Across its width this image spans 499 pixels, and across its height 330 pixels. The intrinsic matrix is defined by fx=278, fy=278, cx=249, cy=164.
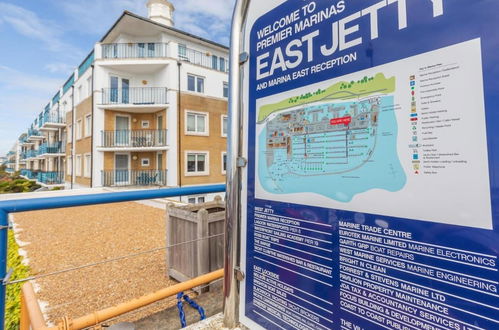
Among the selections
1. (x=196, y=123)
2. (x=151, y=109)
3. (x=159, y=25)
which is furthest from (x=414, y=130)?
(x=159, y=25)

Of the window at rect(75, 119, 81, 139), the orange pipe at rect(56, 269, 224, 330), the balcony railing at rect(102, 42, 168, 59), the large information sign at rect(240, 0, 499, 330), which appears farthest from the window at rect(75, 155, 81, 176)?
the large information sign at rect(240, 0, 499, 330)

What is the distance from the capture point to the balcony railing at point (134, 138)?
15.2 metres

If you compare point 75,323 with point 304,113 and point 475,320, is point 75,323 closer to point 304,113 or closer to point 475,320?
point 304,113

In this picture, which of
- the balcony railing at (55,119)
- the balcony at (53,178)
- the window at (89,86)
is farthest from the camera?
the balcony at (53,178)

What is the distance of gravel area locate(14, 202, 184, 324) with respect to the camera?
3.29 m

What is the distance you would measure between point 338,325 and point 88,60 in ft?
69.7

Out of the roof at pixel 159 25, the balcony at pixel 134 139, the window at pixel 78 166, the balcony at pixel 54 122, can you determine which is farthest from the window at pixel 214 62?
the balcony at pixel 54 122

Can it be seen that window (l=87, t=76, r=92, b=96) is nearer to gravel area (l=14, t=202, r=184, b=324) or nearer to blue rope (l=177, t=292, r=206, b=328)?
gravel area (l=14, t=202, r=184, b=324)

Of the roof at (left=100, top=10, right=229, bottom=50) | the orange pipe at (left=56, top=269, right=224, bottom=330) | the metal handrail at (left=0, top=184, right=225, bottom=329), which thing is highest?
the roof at (left=100, top=10, right=229, bottom=50)

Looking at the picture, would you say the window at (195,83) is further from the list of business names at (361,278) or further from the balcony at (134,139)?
the list of business names at (361,278)

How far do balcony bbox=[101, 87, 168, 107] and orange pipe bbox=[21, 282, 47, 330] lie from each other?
1452 cm

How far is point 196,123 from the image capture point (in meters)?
15.9

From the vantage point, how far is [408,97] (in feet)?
2.88

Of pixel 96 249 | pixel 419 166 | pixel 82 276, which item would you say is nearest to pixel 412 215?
pixel 419 166
